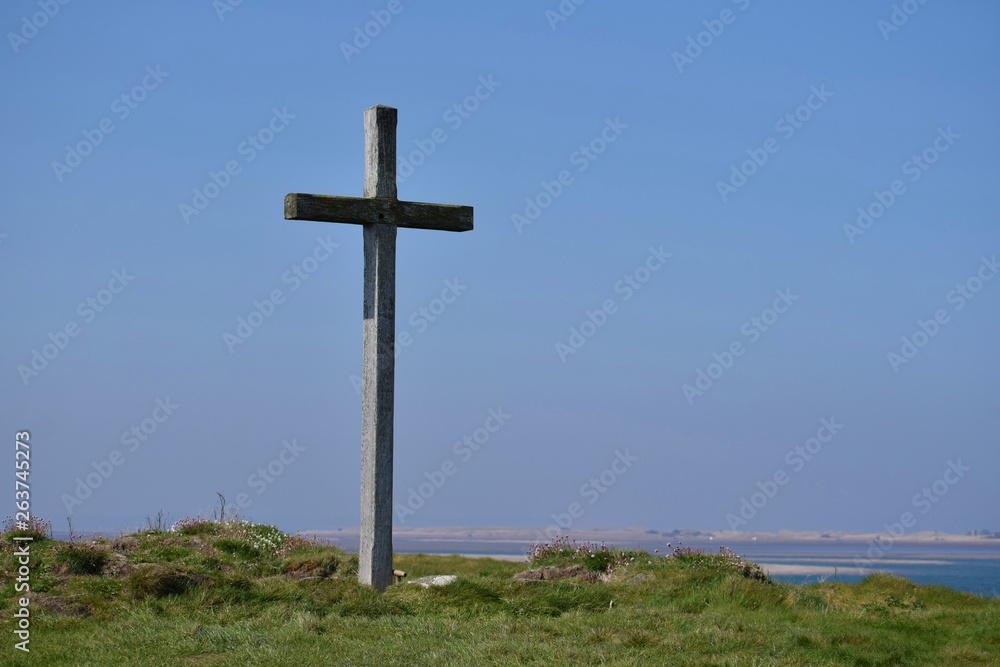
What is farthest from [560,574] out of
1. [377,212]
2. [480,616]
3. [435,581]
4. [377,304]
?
[377,212]

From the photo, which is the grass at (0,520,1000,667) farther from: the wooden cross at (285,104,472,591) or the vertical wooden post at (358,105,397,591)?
the wooden cross at (285,104,472,591)

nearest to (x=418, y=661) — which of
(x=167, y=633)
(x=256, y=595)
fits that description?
(x=167, y=633)

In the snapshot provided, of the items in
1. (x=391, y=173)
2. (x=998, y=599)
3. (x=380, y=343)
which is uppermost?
(x=391, y=173)

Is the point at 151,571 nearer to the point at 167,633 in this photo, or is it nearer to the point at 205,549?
the point at 167,633

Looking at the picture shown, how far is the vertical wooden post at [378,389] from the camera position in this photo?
13.3 metres

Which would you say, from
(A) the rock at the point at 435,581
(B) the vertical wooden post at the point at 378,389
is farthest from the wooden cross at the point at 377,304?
(A) the rock at the point at 435,581

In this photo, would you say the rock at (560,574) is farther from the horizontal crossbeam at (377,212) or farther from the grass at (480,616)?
the horizontal crossbeam at (377,212)

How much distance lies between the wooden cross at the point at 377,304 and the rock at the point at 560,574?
281 cm

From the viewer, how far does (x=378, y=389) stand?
13.4 m

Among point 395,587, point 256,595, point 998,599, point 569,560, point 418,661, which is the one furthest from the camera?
point 569,560

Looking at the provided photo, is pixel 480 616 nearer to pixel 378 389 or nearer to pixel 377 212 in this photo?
pixel 378 389

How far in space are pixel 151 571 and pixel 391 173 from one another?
590 centimetres

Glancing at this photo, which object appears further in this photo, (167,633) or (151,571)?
(151,571)

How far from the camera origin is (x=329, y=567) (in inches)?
627
